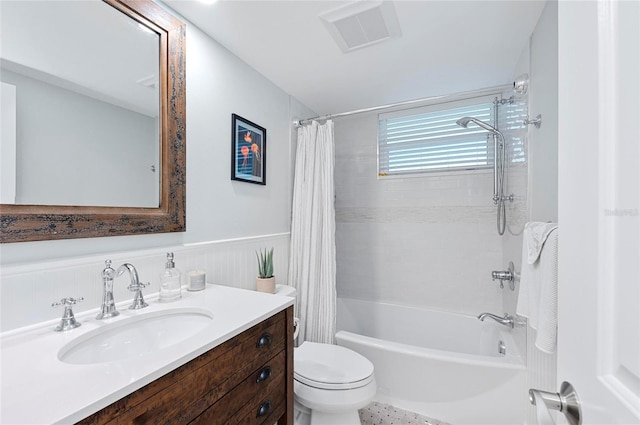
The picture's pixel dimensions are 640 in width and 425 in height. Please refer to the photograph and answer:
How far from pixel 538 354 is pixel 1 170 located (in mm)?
2281

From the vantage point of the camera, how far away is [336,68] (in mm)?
Answer: 1913

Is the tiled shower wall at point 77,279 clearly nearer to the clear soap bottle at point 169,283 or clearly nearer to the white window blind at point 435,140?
the clear soap bottle at point 169,283

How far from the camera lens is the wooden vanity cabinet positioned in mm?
661

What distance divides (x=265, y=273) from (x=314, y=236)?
1.60ft

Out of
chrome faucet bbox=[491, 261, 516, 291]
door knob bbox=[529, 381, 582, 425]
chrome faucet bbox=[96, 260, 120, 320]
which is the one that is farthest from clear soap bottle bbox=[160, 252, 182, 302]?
chrome faucet bbox=[491, 261, 516, 291]

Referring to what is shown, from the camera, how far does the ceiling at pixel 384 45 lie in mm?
1363

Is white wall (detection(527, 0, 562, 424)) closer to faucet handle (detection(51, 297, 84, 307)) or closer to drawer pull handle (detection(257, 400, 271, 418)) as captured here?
drawer pull handle (detection(257, 400, 271, 418))

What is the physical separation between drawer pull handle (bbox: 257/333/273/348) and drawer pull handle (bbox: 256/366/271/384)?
0.31 ft

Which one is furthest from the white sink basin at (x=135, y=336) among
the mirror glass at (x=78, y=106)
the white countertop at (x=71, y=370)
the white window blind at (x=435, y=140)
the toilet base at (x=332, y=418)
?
the white window blind at (x=435, y=140)

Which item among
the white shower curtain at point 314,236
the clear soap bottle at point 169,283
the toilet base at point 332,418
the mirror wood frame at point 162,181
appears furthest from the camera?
the white shower curtain at point 314,236

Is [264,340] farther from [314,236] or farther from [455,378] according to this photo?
[455,378]

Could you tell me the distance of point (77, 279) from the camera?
1003 millimetres

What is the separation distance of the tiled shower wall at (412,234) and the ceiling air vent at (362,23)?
117 cm
